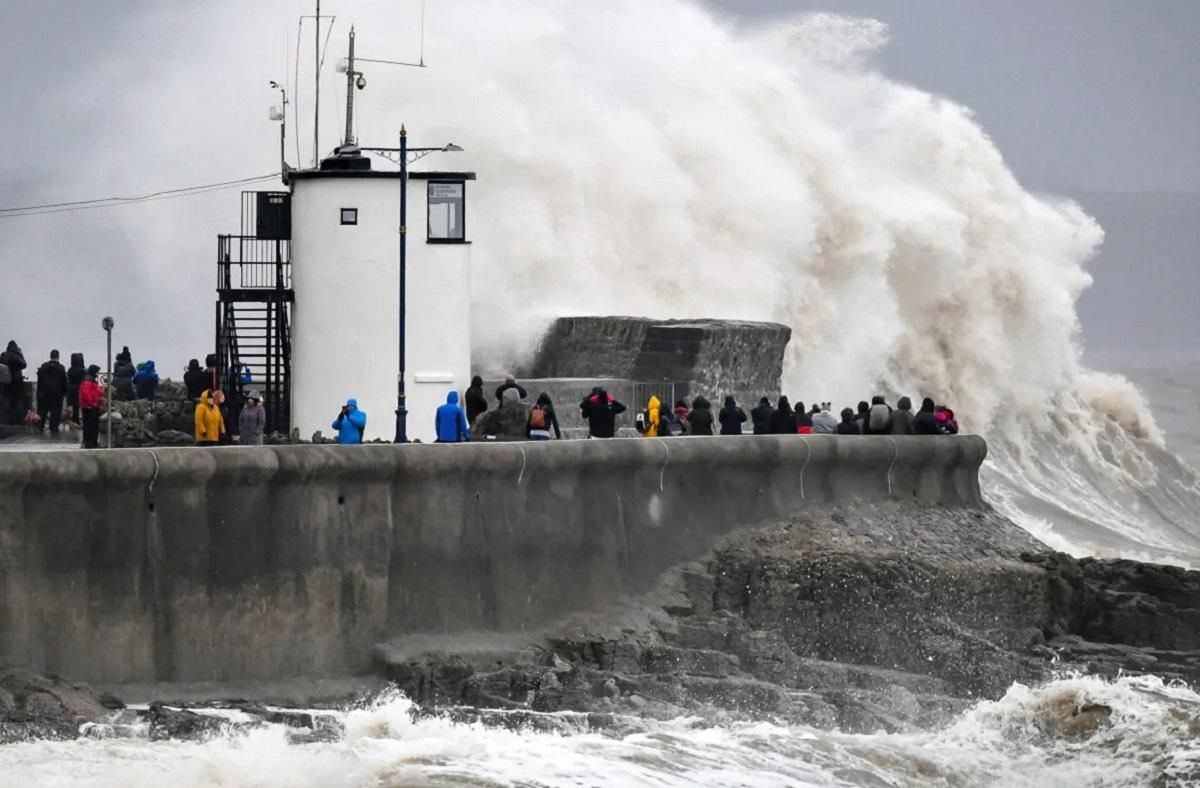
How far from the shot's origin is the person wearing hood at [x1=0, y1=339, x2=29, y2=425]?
22.8 meters

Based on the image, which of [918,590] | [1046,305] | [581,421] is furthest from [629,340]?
[1046,305]

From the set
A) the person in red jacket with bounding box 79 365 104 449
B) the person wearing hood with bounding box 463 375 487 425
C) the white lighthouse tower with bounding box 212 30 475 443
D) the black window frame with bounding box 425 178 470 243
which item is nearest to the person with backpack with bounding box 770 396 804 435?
the person wearing hood with bounding box 463 375 487 425

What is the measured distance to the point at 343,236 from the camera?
2084cm

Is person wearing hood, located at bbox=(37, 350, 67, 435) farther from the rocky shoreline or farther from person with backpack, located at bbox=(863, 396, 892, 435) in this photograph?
person with backpack, located at bbox=(863, 396, 892, 435)

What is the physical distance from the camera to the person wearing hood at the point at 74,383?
22.7m

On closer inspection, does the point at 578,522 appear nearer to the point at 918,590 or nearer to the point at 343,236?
the point at 918,590

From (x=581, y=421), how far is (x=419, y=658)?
7081mm

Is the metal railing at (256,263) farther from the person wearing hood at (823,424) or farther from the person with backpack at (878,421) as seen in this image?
the person with backpack at (878,421)

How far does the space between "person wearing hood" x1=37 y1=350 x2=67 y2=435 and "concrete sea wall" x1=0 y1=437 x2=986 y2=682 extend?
20.2 feet

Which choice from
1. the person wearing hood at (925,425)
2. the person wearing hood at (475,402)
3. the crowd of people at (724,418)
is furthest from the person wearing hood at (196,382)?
the person wearing hood at (925,425)

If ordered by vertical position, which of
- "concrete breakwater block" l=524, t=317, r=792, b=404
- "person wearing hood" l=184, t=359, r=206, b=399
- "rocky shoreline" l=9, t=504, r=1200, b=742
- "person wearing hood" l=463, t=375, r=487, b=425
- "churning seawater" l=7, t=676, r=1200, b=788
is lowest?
"churning seawater" l=7, t=676, r=1200, b=788

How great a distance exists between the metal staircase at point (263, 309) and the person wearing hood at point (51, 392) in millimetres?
1363

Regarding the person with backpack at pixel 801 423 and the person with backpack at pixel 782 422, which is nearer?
the person with backpack at pixel 782 422

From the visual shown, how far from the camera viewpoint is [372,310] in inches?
817
